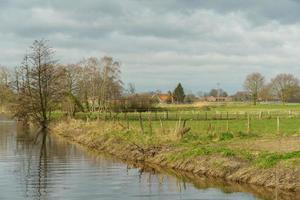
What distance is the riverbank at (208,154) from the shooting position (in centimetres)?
2153

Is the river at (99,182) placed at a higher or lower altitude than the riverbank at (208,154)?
lower

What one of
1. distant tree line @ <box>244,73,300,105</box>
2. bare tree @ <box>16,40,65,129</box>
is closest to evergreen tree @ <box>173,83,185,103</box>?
distant tree line @ <box>244,73,300,105</box>

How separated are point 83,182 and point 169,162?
6552 millimetres

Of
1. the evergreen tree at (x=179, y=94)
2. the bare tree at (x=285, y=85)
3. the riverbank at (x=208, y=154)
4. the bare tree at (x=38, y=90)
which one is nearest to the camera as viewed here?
the riverbank at (x=208, y=154)

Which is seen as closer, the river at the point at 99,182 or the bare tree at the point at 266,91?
the river at the point at 99,182

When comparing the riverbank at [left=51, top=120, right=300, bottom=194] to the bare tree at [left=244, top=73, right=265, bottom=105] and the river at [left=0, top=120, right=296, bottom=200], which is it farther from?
the bare tree at [left=244, top=73, right=265, bottom=105]

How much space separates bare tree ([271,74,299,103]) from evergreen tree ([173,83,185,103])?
30.0 meters

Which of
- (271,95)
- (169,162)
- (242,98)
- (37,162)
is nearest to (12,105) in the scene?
(37,162)

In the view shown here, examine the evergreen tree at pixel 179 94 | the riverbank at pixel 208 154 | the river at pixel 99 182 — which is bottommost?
the river at pixel 99 182

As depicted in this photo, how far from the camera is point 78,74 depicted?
112 m

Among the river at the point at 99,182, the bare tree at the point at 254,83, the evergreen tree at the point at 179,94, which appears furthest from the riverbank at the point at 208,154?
the evergreen tree at the point at 179,94

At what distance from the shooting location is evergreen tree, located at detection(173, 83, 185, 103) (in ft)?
556

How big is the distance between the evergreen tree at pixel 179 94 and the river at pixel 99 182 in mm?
135474

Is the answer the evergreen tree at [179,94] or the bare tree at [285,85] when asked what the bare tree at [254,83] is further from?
the evergreen tree at [179,94]
